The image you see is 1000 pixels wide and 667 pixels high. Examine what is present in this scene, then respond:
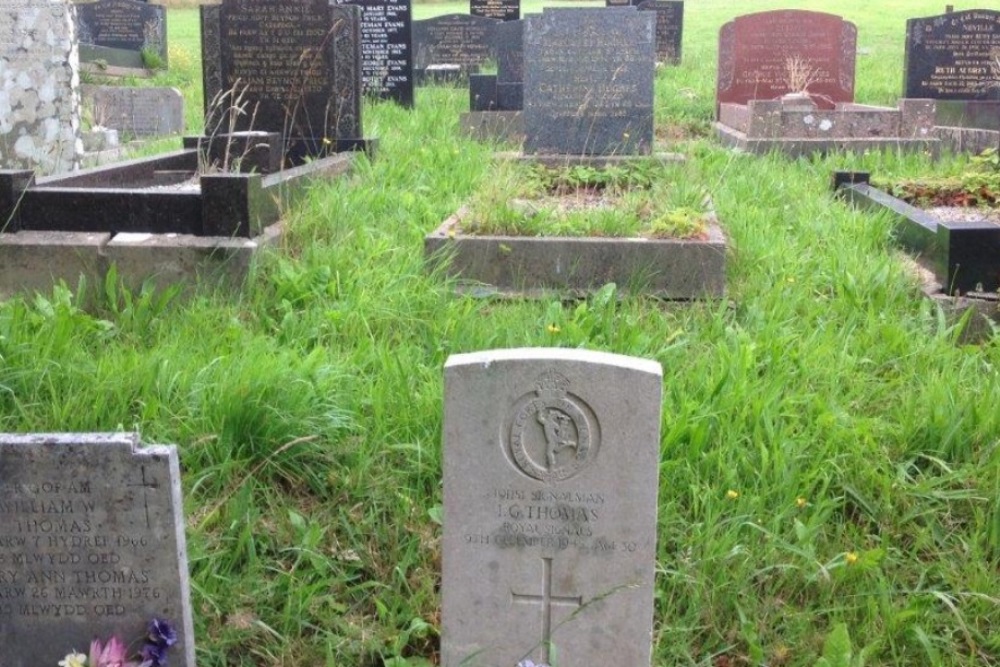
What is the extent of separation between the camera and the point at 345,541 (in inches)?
145

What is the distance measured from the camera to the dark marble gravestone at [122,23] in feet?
68.8

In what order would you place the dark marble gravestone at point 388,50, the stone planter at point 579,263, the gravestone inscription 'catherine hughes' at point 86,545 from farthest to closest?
the dark marble gravestone at point 388,50 < the stone planter at point 579,263 < the gravestone inscription 'catherine hughes' at point 86,545

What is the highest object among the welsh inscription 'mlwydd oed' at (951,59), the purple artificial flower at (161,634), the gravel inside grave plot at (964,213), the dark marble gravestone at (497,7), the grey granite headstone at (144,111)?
the dark marble gravestone at (497,7)

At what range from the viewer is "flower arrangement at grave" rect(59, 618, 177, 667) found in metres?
2.91

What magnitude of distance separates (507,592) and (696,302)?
2718mm

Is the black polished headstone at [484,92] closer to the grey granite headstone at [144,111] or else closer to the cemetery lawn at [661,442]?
the grey granite headstone at [144,111]

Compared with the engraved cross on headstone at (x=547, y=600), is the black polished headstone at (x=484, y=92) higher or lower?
higher

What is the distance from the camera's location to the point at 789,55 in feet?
42.3

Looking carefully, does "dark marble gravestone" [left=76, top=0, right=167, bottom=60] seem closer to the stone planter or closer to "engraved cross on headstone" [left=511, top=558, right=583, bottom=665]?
the stone planter

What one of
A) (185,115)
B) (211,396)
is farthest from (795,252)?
(185,115)

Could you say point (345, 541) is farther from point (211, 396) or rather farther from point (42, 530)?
point (42, 530)

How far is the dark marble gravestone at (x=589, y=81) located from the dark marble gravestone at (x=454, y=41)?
29.9 ft

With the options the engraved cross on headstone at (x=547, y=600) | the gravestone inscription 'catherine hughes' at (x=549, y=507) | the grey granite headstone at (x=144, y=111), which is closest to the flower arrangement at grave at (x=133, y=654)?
the gravestone inscription 'catherine hughes' at (x=549, y=507)

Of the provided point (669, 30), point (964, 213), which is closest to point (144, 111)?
point (964, 213)
